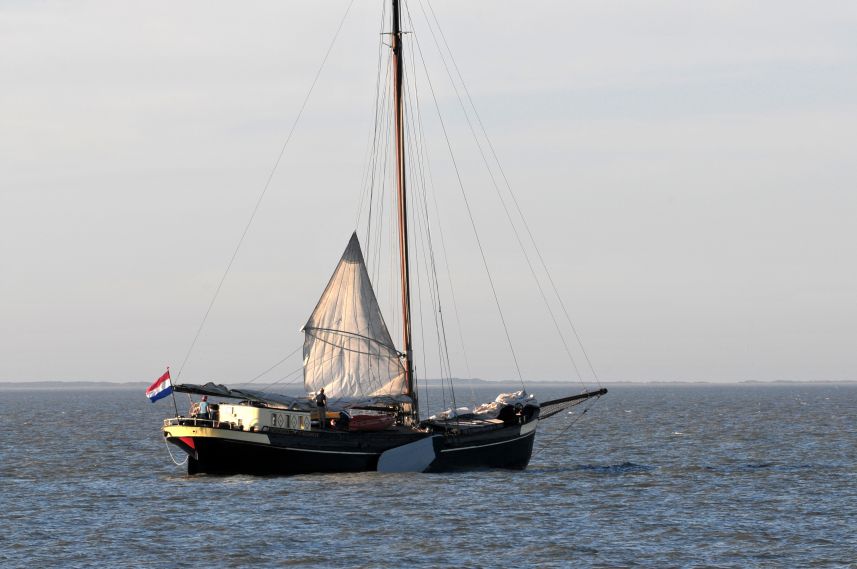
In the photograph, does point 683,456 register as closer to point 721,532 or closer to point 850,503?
point 850,503

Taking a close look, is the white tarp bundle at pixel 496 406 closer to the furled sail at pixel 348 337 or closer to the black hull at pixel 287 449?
the black hull at pixel 287 449

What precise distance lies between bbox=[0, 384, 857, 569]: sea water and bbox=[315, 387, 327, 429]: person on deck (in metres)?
2.11

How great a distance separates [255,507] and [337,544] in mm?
7758

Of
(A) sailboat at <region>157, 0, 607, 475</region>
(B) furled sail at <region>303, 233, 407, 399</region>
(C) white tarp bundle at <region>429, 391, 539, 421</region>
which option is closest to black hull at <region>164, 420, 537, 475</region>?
(A) sailboat at <region>157, 0, 607, 475</region>

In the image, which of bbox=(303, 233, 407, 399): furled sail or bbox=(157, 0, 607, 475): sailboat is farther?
bbox=(303, 233, 407, 399): furled sail

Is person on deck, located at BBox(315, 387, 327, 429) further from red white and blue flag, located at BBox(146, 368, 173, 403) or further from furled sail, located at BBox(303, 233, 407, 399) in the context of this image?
red white and blue flag, located at BBox(146, 368, 173, 403)

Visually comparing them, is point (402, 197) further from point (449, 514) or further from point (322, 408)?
point (449, 514)

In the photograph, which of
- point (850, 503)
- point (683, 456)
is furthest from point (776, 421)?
point (850, 503)

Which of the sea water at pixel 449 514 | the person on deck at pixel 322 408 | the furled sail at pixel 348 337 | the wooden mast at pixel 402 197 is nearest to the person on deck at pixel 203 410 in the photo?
the sea water at pixel 449 514

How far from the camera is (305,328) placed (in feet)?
174

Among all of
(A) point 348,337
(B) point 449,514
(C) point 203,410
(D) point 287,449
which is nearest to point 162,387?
(C) point 203,410

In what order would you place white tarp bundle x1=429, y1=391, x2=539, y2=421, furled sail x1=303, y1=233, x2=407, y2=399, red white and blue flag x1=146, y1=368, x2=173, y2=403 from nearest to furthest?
red white and blue flag x1=146, y1=368, x2=173, y2=403 → furled sail x1=303, y1=233, x2=407, y2=399 → white tarp bundle x1=429, y1=391, x2=539, y2=421

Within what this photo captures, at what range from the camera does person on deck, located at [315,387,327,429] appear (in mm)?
51344

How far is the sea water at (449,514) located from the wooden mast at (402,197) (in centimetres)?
523
